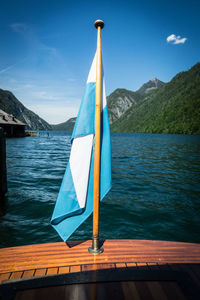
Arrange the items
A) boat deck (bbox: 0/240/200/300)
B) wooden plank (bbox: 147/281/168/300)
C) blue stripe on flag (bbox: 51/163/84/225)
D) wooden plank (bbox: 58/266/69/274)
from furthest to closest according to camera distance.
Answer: blue stripe on flag (bbox: 51/163/84/225)
wooden plank (bbox: 58/266/69/274)
boat deck (bbox: 0/240/200/300)
wooden plank (bbox: 147/281/168/300)

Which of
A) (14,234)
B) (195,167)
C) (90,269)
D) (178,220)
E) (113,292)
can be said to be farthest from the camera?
(195,167)

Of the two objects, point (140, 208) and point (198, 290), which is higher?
point (198, 290)

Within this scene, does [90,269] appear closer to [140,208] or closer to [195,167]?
[140,208]

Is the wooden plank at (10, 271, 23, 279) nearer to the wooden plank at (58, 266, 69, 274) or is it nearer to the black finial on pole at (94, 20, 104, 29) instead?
the wooden plank at (58, 266, 69, 274)

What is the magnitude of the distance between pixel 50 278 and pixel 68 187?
49.5 inches

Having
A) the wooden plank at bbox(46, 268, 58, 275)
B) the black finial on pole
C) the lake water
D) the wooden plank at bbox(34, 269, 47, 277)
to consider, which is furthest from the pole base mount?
the black finial on pole

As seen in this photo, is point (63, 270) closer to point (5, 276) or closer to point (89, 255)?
point (89, 255)

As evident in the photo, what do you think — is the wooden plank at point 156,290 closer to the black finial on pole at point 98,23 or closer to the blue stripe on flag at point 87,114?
the blue stripe on flag at point 87,114

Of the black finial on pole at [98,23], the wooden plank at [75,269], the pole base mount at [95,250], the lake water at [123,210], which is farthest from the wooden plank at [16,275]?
the black finial on pole at [98,23]

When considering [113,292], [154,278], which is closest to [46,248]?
[113,292]

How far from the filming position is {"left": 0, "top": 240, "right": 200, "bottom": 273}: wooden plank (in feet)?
9.40

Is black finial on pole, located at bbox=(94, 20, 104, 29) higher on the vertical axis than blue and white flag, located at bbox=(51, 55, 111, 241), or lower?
higher

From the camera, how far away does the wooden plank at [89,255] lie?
2.87 m

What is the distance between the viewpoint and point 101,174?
319 cm
